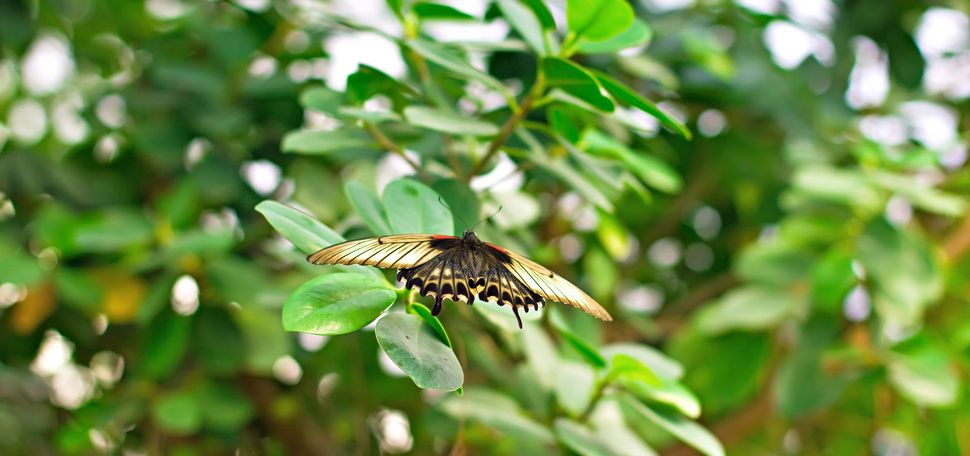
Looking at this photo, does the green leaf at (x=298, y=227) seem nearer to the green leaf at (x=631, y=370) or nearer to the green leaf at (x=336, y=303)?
the green leaf at (x=336, y=303)

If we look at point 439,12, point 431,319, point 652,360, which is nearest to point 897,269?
point 652,360

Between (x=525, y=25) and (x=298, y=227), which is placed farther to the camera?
(x=525, y=25)

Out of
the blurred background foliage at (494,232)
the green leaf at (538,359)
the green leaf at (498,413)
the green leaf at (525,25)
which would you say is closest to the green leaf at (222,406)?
the blurred background foliage at (494,232)

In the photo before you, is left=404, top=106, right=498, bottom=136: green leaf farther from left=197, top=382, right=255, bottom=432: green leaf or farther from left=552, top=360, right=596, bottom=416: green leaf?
left=197, top=382, right=255, bottom=432: green leaf

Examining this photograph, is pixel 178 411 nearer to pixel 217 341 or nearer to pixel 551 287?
pixel 217 341

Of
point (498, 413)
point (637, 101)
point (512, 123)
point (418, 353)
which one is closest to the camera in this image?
point (418, 353)

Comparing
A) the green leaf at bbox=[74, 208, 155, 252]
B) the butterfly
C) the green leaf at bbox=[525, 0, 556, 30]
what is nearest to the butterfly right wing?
the butterfly

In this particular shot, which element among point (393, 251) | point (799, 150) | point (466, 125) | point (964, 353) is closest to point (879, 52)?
A: point (799, 150)
